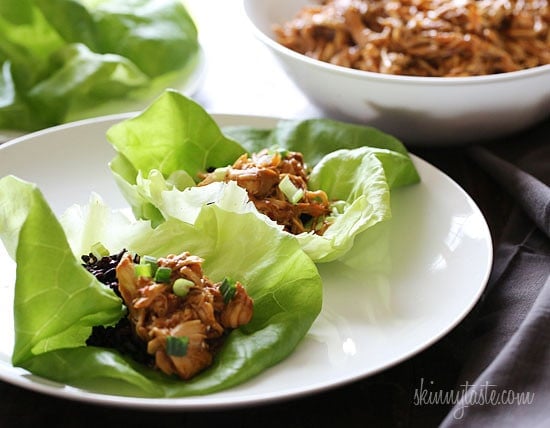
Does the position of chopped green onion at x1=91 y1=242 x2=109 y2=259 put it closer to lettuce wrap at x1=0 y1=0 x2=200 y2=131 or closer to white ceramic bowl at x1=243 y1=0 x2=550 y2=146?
white ceramic bowl at x1=243 y1=0 x2=550 y2=146

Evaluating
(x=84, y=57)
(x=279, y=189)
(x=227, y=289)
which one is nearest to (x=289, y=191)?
(x=279, y=189)

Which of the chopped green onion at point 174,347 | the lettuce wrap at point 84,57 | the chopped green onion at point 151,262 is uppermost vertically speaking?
the chopped green onion at point 151,262

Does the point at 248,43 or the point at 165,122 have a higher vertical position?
the point at 165,122

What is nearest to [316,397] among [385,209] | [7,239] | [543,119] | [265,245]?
[265,245]

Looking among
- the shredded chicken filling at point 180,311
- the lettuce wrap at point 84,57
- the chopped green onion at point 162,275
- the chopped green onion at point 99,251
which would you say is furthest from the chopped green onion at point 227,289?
the lettuce wrap at point 84,57

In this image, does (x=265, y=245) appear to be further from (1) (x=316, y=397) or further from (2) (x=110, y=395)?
(2) (x=110, y=395)

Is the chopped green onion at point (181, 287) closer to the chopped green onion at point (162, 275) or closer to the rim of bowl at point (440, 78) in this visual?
the chopped green onion at point (162, 275)

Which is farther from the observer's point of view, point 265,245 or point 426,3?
point 426,3
